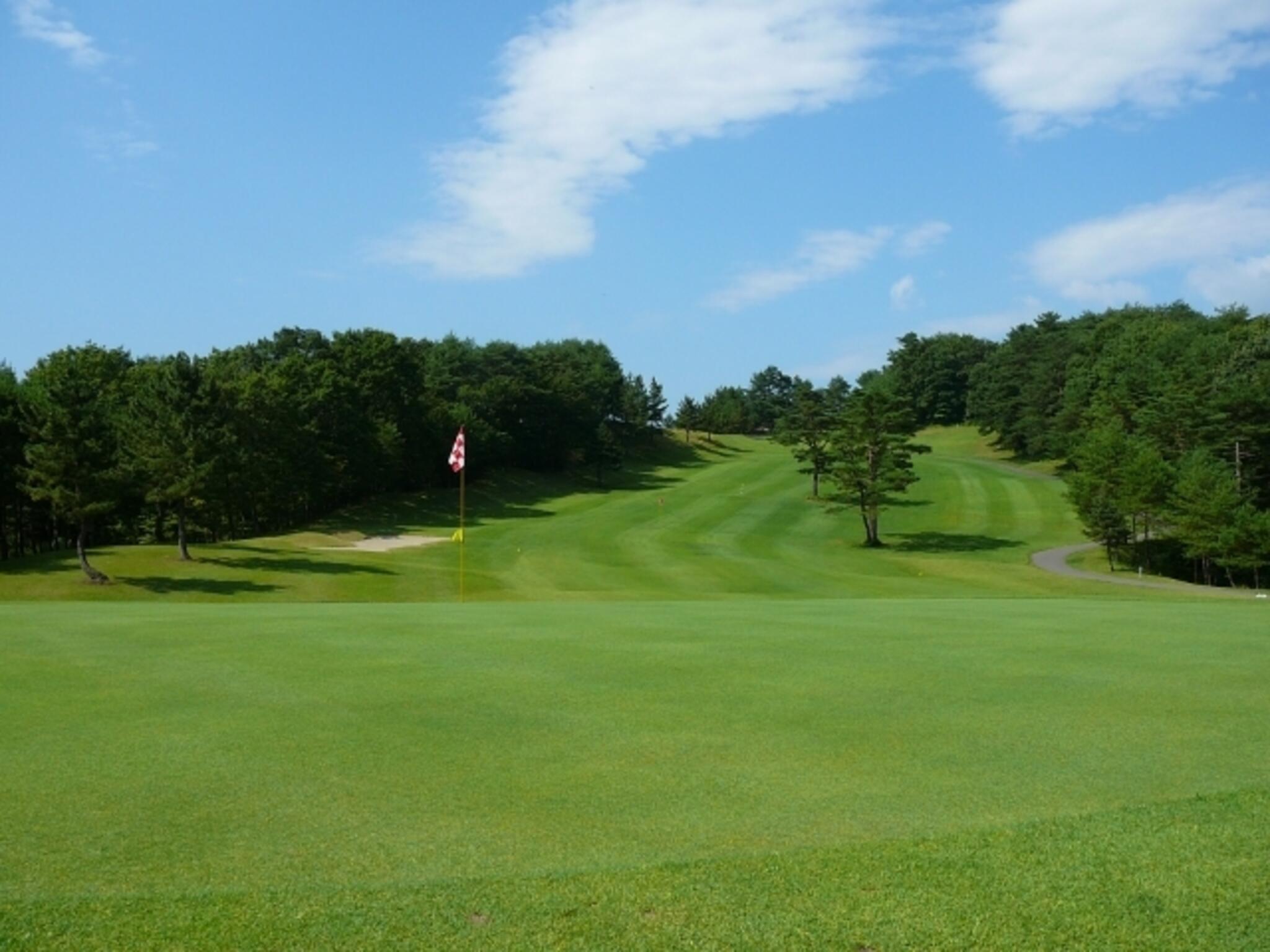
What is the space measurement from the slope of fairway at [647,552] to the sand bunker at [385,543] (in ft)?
4.02

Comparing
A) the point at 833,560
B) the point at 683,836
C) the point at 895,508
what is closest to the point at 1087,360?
the point at 895,508

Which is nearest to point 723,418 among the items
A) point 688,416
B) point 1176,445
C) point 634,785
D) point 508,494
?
point 688,416

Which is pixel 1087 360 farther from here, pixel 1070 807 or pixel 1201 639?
pixel 1070 807

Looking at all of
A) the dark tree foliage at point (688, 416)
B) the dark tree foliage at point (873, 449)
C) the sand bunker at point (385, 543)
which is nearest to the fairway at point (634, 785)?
the sand bunker at point (385, 543)

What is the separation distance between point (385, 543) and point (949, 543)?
A: 34.8 metres

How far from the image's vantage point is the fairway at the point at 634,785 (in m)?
5.31

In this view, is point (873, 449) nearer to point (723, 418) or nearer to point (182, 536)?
point (182, 536)

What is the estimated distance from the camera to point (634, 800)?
710 centimetres

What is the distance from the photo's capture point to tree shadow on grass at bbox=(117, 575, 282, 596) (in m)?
45.9

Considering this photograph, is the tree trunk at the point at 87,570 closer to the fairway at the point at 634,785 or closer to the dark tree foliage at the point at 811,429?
the fairway at the point at 634,785

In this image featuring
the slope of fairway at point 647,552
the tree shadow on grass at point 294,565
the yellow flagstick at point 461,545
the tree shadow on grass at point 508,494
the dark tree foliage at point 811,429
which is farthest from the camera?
the dark tree foliage at point 811,429

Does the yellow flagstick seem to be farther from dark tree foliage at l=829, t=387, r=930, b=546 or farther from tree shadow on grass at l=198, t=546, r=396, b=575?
dark tree foliage at l=829, t=387, r=930, b=546

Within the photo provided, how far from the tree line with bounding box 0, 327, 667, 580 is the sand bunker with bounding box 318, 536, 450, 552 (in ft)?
20.8

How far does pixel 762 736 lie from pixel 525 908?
3866 mm
